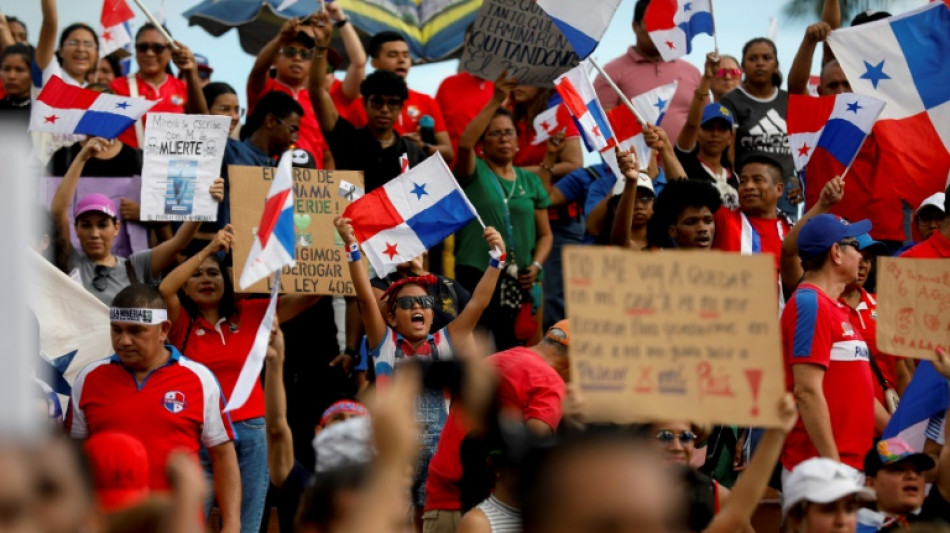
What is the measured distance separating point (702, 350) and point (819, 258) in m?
3.25

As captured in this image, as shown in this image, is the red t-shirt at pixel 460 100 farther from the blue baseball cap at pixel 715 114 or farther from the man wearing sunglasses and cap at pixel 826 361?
the man wearing sunglasses and cap at pixel 826 361

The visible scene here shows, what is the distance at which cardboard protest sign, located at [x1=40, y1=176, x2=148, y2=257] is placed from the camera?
9.22 metres

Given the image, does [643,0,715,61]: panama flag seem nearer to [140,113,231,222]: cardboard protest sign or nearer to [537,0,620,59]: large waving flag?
[537,0,620,59]: large waving flag

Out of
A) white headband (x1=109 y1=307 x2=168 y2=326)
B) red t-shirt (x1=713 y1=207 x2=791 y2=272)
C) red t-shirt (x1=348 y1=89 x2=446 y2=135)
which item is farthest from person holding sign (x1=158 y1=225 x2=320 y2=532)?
red t-shirt (x1=713 y1=207 x2=791 y2=272)

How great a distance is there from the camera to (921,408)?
707cm

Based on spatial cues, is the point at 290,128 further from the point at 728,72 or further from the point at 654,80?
the point at 728,72

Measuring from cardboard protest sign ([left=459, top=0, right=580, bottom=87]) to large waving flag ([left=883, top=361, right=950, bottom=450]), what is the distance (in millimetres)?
3561

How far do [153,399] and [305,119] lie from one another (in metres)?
3.75

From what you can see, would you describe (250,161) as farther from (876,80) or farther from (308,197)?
(876,80)

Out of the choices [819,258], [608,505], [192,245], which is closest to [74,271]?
[192,245]

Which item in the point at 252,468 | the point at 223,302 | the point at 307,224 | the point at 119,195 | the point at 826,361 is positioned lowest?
the point at 252,468

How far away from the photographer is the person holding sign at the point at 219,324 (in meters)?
7.67

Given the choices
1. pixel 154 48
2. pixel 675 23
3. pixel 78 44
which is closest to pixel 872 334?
pixel 675 23

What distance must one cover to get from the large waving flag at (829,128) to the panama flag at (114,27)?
516 cm
